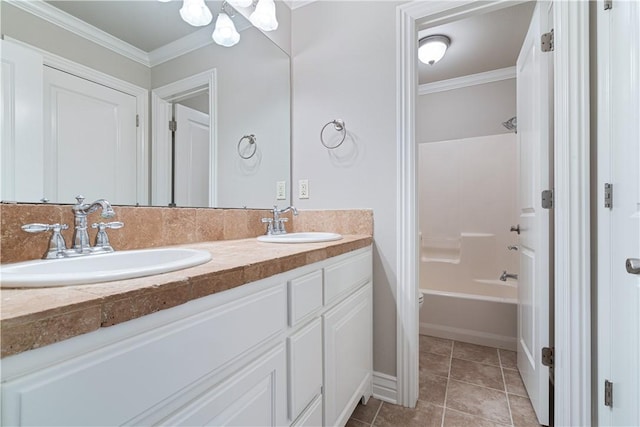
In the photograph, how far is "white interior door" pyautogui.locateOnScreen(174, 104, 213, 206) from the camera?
1245 millimetres

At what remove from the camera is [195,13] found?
126 centimetres

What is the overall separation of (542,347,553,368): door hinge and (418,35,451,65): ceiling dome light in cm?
204

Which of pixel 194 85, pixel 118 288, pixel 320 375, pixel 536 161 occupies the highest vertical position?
pixel 194 85

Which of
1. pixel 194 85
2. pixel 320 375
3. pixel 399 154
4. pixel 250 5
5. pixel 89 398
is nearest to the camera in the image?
pixel 89 398

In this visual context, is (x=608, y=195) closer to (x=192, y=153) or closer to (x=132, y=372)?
(x=132, y=372)

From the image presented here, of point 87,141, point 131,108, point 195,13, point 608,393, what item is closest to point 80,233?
point 87,141

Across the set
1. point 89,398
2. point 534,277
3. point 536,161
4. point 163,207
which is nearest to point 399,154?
point 536,161

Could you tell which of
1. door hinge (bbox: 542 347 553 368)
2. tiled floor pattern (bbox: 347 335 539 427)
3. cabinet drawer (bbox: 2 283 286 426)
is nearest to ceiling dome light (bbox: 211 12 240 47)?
cabinet drawer (bbox: 2 283 286 426)

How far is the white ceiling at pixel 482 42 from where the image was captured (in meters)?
2.00

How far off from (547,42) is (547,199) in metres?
0.70

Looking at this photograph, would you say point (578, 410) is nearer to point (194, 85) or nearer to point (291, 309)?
point (291, 309)

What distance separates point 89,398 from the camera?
0.40 metres

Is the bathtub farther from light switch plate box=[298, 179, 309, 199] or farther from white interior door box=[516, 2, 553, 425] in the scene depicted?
light switch plate box=[298, 179, 309, 199]

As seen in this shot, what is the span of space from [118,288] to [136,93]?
2.88ft
